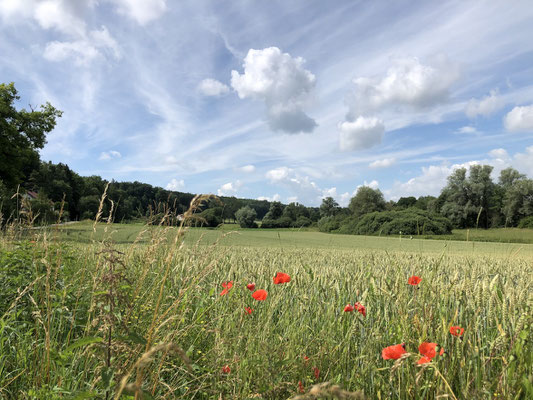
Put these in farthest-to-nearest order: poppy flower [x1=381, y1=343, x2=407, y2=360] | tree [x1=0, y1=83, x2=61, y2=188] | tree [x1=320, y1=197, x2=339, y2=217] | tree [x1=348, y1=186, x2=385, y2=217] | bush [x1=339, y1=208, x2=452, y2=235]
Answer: tree [x1=320, y1=197, x2=339, y2=217] < tree [x1=348, y1=186, x2=385, y2=217] < bush [x1=339, y1=208, x2=452, y2=235] < tree [x1=0, y1=83, x2=61, y2=188] < poppy flower [x1=381, y1=343, x2=407, y2=360]

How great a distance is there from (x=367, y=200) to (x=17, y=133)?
172 ft

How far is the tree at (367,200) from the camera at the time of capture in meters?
58.1

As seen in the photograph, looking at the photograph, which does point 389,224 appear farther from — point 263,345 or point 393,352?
point 393,352

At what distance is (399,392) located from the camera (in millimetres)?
1425

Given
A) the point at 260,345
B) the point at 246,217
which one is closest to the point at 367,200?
the point at 246,217

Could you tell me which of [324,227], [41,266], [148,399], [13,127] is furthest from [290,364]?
[324,227]

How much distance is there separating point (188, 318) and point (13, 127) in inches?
800

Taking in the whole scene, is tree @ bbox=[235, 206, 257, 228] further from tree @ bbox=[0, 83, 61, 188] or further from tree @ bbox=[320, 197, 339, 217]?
tree @ bbox=[320, 197, 339, 217]

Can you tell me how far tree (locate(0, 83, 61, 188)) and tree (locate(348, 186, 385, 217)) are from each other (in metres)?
48.8

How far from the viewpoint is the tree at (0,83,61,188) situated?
56.7 feet

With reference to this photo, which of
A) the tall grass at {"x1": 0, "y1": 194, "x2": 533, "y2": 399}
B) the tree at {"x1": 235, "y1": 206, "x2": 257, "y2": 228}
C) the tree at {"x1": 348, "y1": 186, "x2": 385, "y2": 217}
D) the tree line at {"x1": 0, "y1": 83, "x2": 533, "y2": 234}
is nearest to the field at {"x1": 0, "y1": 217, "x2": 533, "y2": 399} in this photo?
the tall grass at {"x1": 0, "y1": 194, "x2": 533, "y2": 399}

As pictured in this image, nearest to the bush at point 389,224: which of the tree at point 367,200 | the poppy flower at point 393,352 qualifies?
the tree at point 367,200

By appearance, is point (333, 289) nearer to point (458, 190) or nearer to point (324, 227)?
point (324, 227)

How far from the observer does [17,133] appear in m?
18.0
